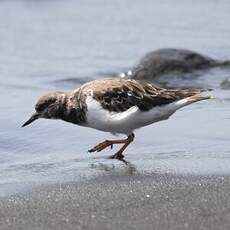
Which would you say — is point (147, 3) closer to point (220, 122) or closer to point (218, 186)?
point (220, 122)

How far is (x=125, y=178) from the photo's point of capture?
554 centimetres

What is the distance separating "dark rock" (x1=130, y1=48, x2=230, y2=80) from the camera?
1098cm

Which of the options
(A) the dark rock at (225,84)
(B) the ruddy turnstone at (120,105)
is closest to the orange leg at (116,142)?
(B) the ruddy turnstone at (120,105)

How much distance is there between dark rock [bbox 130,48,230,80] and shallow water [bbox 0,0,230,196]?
281 millimetres

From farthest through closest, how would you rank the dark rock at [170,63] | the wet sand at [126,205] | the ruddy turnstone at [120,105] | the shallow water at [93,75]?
the dark rock at [170,63], the ruddy turnstone at [120,105], the shallow water at [93,75], the wet sand at [126,205]

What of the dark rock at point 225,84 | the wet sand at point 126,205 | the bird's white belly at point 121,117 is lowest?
the dark rock at point 225,84

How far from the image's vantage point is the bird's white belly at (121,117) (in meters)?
6.08

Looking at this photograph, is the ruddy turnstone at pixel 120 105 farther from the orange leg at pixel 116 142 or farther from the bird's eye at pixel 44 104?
the bird's eye at pixel 44 104

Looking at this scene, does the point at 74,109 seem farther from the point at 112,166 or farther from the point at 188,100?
the point at 188,100

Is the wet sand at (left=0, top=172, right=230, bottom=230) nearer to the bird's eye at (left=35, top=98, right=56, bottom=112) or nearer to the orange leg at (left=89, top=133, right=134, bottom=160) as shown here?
the orange leg at (left=89, top=133, right=134, bottom=160)

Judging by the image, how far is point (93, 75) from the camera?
35.1 ft

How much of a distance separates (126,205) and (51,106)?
1875 millimetres

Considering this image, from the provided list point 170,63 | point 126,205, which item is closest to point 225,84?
point 170,63

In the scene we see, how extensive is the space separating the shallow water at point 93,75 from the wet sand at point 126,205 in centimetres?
31
